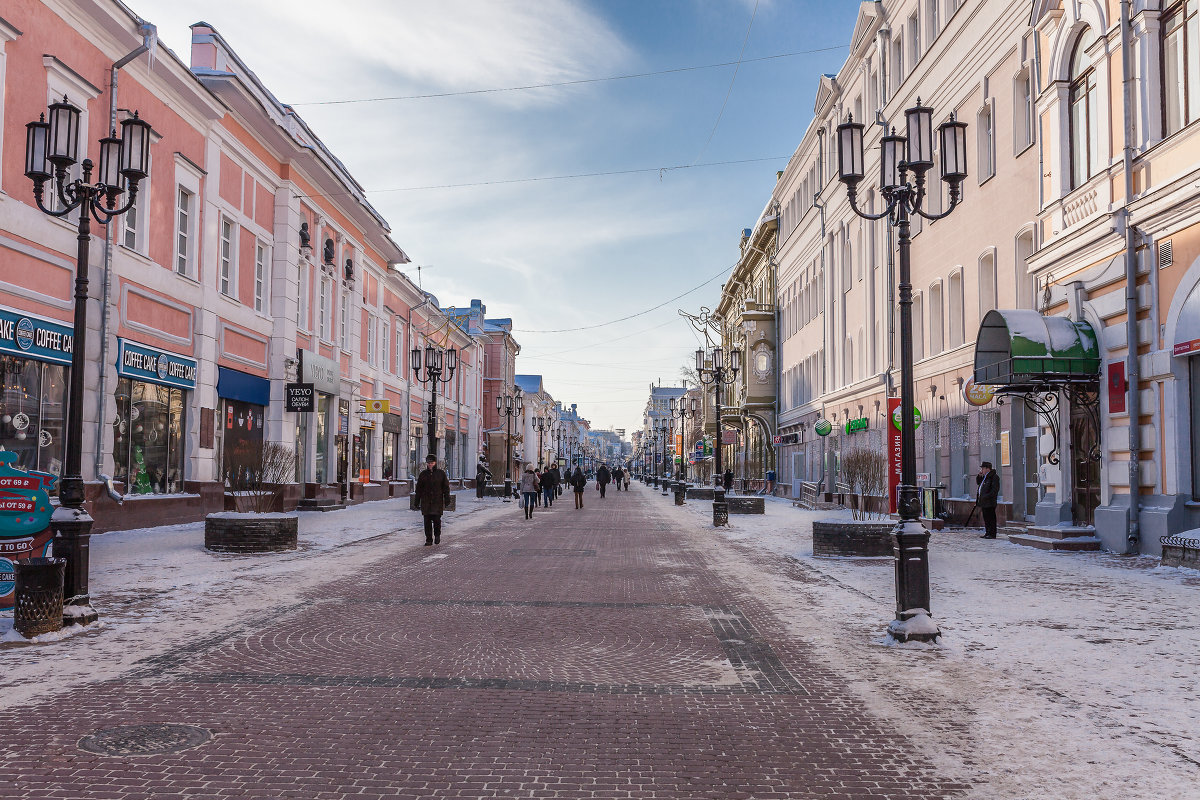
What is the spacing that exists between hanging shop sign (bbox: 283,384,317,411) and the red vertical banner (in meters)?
16.7

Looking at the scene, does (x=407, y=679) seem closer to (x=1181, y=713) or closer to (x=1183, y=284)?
(x=1181, y=713)

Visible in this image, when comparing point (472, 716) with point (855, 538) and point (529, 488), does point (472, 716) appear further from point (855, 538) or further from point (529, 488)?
point (529, 488)

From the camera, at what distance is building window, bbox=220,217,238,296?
79.1ft

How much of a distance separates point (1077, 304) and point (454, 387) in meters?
46.1

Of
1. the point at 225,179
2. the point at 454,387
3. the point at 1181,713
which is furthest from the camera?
the point at 454,387

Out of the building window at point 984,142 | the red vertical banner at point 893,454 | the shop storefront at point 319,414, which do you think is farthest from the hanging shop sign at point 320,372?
the building window at point 984,142

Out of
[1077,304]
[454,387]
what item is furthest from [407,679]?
[454,387]

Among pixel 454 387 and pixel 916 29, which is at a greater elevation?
pixel 916 29

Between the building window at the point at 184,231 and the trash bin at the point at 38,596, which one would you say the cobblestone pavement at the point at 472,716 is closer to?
the trash bin at the point at 38,596

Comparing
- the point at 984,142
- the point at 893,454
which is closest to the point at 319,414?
the point at 893,454

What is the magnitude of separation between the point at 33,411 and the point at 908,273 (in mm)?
14864

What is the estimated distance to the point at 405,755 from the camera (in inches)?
190

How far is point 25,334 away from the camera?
51.1 ft

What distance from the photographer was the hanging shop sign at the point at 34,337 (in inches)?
597
